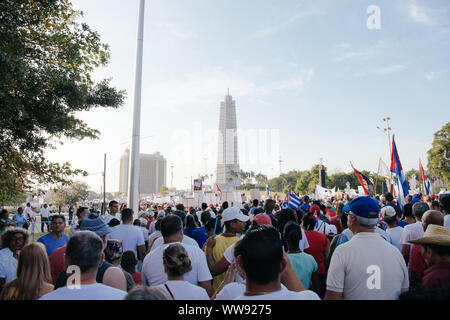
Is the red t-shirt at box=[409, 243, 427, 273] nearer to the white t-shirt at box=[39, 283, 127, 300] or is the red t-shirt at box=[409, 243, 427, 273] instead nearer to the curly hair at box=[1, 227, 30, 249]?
the white t-shirt at box=[39, 283, 127, 300]

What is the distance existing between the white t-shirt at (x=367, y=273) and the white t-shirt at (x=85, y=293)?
70.2 inches

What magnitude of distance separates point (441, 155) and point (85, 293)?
5488 centimetres

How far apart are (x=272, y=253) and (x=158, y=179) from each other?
174436 millimetres

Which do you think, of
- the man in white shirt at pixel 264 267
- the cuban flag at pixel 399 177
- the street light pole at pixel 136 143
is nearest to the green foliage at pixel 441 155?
the cuban flag at pixel 399 177

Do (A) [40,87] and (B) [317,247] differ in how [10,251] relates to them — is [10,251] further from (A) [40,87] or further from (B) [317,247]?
(A) [40,87]

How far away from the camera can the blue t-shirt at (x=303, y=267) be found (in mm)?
3633

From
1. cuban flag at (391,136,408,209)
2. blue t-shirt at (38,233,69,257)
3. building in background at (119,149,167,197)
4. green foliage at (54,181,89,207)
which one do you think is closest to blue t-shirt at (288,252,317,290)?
blue t-shirt at (38,233,69,257)

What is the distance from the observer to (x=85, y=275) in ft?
7.49

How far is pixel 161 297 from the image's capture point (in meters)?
1.62

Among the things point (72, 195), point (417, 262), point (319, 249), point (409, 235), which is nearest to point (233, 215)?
point (319, 249)

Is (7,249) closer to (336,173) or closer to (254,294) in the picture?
(254,294)

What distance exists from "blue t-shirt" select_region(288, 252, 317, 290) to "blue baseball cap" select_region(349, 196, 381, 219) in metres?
0.91

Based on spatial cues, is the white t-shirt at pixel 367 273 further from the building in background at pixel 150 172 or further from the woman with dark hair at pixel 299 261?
the building in background at pixel 150 172

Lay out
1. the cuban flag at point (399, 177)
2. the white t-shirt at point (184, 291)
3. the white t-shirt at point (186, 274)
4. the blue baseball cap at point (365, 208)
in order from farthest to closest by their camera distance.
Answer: the cuban flag at point (399, 177)
the white t-shirt at point (186, 274)
the blue baseball cap at point (365, 208)
the white t-shirt at point (184, 291)
